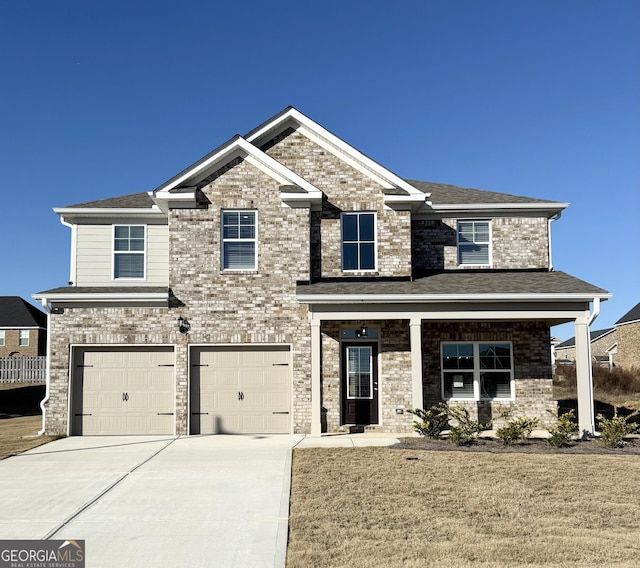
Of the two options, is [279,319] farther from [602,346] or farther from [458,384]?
[602,346]

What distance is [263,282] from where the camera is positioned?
55.1 feet

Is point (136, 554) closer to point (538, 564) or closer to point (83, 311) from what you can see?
point (538, 564)

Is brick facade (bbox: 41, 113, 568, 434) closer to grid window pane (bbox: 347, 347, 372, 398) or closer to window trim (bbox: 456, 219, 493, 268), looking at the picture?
grid window pane (bbox: 347, 347, 372, 398)

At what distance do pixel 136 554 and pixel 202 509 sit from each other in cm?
192

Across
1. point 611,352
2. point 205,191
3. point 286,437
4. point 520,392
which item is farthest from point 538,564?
point 611,352

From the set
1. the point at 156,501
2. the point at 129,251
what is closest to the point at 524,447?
the point at 156,501

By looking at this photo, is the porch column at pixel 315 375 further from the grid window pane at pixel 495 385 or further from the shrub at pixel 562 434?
the shrub at pixel 562 434

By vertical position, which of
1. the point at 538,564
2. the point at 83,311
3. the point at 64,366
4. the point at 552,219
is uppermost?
the point at 552,219

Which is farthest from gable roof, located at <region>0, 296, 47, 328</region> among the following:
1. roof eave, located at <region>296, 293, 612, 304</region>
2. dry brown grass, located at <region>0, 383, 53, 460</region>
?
roof eave, located at <region>296, 293, 612, 304</region>

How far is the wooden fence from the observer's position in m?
35.2

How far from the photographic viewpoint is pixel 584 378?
50.7 feet

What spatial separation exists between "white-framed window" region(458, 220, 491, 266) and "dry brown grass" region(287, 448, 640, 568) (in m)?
6.52

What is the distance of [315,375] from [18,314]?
117ft

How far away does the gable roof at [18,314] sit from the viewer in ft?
146
